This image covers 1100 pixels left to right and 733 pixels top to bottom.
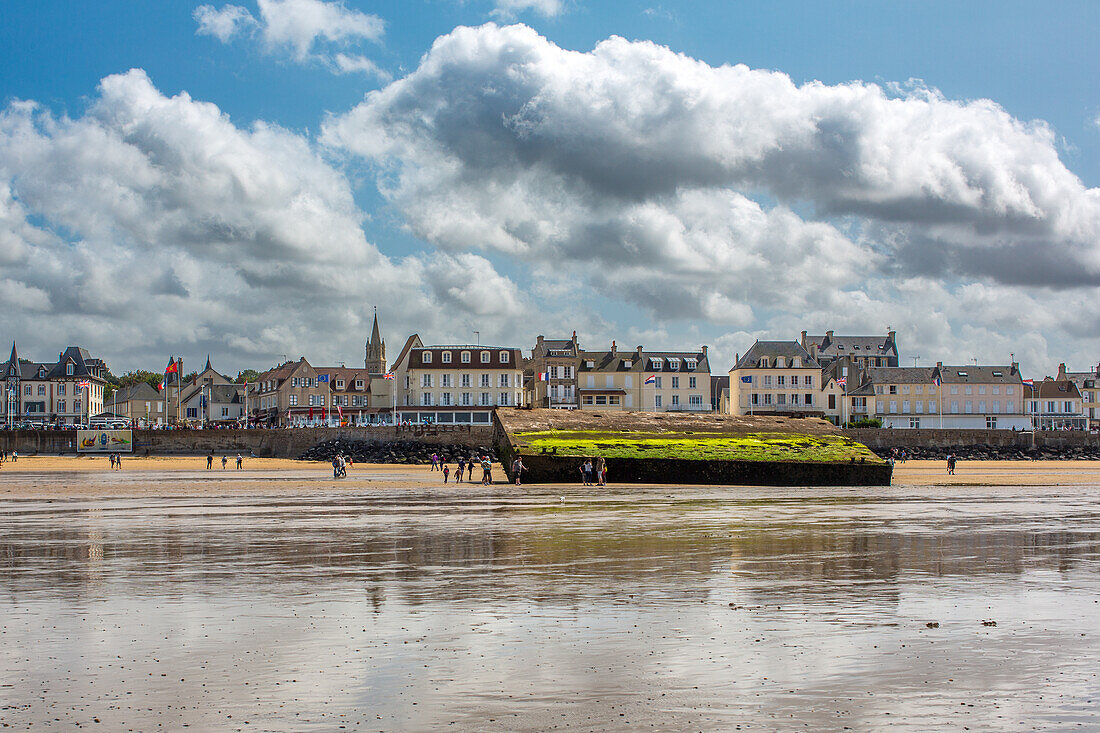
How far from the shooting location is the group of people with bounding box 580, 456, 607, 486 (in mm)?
45438

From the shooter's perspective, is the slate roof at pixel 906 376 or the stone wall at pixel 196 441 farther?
the slate roof at pixel 906 376

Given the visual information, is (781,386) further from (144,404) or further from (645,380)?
(144,404)

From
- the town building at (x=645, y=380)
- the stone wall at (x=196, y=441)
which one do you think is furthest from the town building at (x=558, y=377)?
the stone wall at (x=196, y=441)

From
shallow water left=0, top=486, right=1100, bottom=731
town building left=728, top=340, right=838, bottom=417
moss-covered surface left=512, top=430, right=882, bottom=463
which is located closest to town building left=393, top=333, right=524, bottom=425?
town building left=728, top=340, right=838, bottom=417

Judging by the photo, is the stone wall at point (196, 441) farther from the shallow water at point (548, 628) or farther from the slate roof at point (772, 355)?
the shallow water at point (548, 628)

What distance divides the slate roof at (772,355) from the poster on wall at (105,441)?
66.6 meters

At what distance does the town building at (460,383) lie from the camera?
106 m

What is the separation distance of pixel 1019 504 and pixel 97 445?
289 feet

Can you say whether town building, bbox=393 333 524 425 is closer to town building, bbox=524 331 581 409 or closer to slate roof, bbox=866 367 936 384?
town building, bbox=524 331 581 409

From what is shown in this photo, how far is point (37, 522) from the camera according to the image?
88.2 feet

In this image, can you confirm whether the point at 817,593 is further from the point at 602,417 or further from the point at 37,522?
the point at 602,417

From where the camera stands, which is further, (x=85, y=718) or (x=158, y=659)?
(x=158, y=659)

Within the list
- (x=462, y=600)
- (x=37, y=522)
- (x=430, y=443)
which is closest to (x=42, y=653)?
(x=462, y=600)

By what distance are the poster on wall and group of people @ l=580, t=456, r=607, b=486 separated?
214ft
